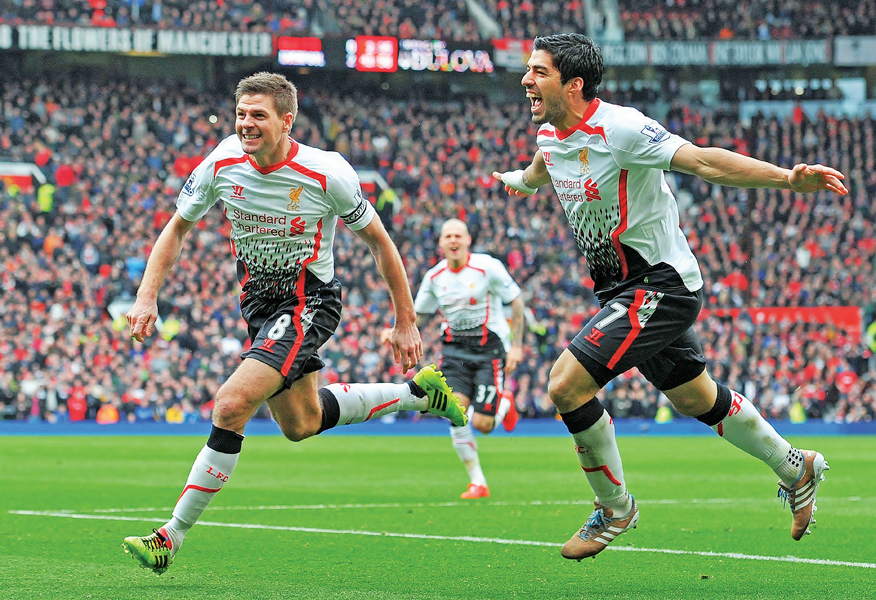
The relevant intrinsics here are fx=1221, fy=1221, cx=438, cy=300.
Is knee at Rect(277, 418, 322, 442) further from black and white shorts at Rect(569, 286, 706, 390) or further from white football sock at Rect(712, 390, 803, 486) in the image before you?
white football sock at Rect(712, 390, 803, 486)

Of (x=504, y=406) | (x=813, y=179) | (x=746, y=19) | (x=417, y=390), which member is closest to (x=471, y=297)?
(x=504, y=406)

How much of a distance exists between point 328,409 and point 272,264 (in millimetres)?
1004

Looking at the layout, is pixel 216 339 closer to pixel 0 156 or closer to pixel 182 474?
pixel 0 156

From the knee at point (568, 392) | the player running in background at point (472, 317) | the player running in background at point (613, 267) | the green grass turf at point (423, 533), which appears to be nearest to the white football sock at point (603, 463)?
the player running in background at point (613, 267)

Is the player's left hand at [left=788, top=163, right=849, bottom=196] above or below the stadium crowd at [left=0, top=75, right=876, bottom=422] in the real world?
above

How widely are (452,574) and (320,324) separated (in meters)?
1.56

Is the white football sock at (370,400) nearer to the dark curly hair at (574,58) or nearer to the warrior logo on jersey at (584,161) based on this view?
the warrior logo on jersey at (584,161)

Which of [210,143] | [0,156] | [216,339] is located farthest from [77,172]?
[216,339]

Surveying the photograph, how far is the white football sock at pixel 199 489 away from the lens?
20.3 feet

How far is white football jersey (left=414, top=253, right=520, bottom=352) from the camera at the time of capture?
12141mm

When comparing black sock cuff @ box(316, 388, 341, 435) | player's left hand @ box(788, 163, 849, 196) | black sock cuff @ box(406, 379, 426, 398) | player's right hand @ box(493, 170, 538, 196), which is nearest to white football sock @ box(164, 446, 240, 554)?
black sock cuff @ box(316, 388, 341, 435)

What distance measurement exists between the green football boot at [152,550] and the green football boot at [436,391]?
7.54 feet

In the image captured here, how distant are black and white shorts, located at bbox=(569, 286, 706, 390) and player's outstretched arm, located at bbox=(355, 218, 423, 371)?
1.11 meters

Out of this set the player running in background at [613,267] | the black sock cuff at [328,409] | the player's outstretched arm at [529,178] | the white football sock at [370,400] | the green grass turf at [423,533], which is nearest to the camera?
the green grass turf at [423,533]
